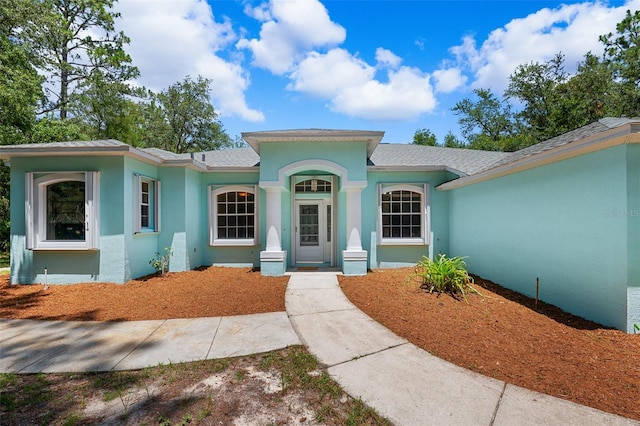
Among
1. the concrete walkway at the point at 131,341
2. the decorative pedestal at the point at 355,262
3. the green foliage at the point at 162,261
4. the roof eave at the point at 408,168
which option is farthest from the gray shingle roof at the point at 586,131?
the green foliage at the point at 162,261

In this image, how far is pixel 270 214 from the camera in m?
8.43

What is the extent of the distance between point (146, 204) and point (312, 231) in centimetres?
522

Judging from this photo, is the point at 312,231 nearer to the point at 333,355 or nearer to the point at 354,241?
the point at 354,241

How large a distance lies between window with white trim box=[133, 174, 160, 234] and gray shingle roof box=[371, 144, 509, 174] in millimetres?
7058

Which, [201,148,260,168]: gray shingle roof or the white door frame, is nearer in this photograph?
the white door frame

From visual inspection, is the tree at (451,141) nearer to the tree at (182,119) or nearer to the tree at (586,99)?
the tree at (586,99)

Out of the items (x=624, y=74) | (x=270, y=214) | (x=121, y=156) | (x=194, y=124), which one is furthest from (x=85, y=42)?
(x=624, y=74)

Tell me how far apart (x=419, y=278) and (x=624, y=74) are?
23723 millimetres

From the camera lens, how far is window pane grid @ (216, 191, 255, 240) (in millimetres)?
9875

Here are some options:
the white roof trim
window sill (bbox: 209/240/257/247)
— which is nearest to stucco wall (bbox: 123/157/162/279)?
window sill (bbox: 209/240/257/247)

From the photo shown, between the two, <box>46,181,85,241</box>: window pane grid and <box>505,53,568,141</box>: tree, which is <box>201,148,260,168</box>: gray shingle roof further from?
<box>505,53,568,141</box>: tree

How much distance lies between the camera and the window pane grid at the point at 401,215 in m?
9.73

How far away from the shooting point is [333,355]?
372cm

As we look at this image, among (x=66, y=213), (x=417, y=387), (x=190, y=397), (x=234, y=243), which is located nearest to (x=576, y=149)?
(x=417, y=387)
